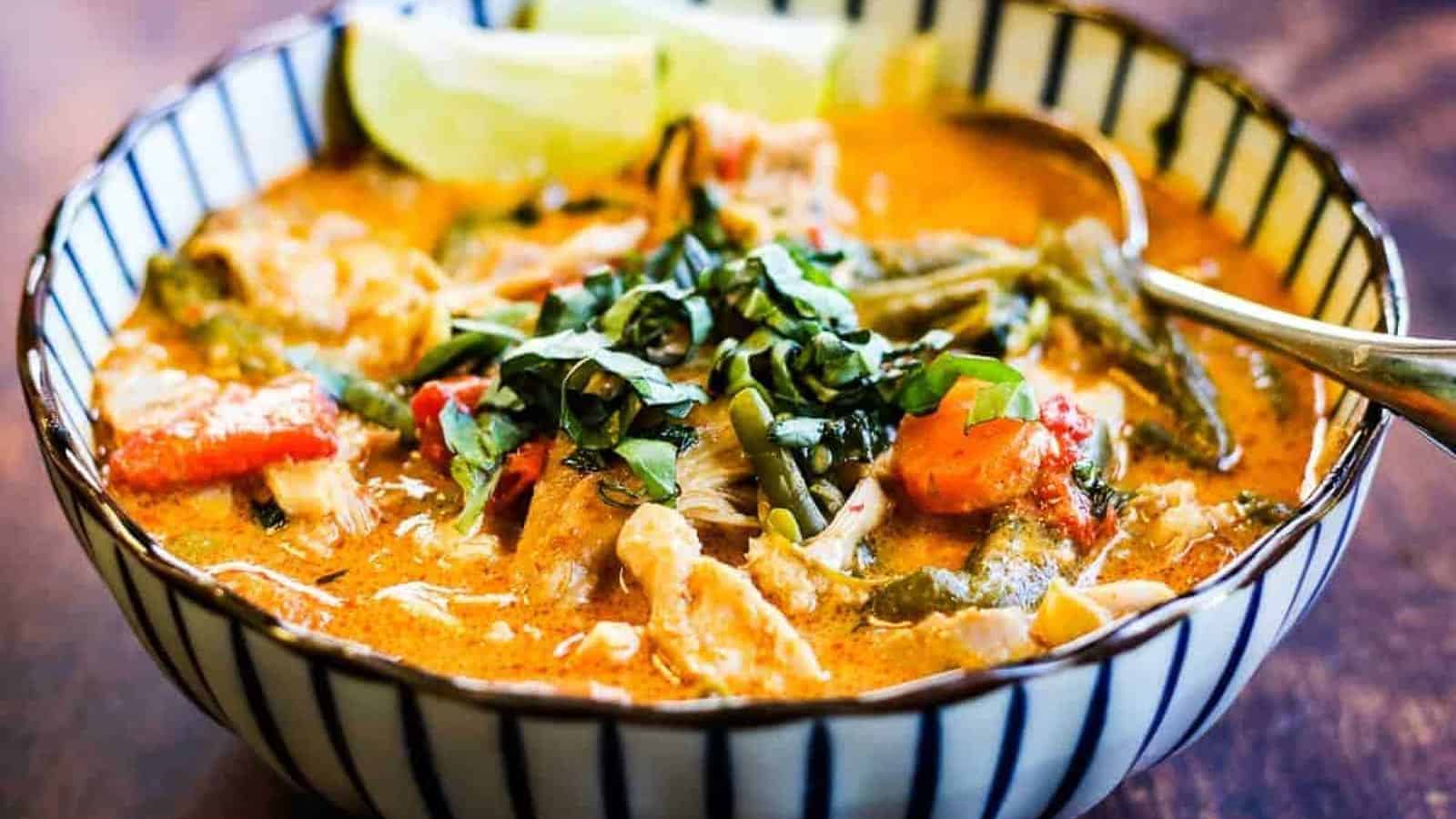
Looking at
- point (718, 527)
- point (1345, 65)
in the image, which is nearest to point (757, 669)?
point (718, 527)

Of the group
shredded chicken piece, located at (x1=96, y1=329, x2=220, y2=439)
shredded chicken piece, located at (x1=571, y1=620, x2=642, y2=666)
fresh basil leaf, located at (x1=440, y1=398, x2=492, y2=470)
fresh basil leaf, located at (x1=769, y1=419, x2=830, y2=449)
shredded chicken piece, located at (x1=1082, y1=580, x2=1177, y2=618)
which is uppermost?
fresh basil leaf, located at (x1=769, y1=419, x2=830, y2=449)

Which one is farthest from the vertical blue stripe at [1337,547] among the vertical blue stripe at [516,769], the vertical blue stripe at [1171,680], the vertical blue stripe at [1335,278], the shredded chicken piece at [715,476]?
the vertical blue stripe at [516,769]

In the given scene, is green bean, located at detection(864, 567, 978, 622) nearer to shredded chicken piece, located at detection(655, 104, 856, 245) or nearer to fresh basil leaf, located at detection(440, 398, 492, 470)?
fresh basil leaf, located at detection(440, 398, 492, 470)

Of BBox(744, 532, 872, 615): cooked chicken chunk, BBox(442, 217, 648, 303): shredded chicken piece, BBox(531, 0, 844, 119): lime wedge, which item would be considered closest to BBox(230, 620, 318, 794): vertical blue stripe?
BBox(744, 532, 872, 615): cooked chicken chunk

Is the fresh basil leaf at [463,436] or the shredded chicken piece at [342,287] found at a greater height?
the fresh basil leaf at [463,436]

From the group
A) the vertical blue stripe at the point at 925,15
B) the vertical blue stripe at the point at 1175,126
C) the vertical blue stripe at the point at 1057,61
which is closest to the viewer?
the vertical blue stripe at the point at 1175,126

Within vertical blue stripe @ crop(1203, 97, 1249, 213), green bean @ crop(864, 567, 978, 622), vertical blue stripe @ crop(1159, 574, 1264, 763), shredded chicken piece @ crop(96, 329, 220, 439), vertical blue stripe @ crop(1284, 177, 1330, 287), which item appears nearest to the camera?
vertical blue stripe @ crop(1159, 574, 1264, 763)

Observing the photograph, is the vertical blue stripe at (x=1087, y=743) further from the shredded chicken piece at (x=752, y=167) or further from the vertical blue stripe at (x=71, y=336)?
the vertical blue stripe at (x=71, y=336)
